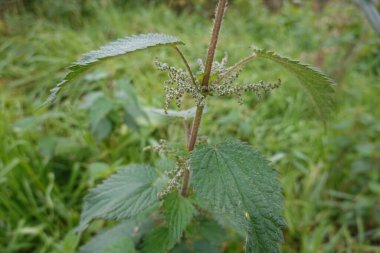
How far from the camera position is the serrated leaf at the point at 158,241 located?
85cm

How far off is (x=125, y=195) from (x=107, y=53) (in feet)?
1.20

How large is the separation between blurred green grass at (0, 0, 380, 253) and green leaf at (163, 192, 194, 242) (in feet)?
1.15

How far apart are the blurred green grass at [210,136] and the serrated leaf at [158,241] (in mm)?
400

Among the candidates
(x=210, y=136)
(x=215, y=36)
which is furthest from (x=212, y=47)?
(x=210, y=136)

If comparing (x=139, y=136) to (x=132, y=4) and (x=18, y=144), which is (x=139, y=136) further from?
(x=132, y=4)

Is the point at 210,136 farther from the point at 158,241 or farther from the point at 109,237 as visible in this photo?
the point at 158,241

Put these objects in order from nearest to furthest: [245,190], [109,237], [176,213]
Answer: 1. [245,190]
2. [176,213]
3. [109,237]

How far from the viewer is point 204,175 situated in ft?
2.15

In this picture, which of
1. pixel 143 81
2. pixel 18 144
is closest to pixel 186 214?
pixel 18 144

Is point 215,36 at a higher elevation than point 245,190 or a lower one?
higher

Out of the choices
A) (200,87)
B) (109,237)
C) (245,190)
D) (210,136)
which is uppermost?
(200,87)

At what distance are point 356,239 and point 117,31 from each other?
235 cm

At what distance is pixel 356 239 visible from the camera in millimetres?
1700

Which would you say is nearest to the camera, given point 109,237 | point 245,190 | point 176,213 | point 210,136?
point 245,190
